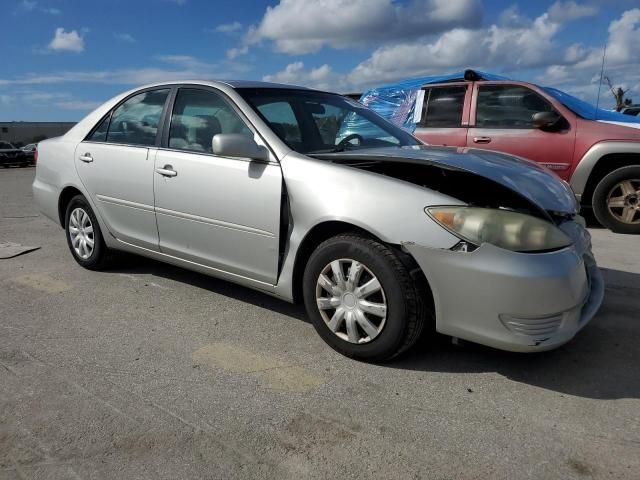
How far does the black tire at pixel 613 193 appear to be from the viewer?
6.21m

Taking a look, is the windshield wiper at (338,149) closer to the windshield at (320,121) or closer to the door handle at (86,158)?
the windshield at (320,121)

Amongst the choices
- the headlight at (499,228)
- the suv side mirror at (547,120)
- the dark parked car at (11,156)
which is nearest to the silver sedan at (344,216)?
the headlight at (499,228)

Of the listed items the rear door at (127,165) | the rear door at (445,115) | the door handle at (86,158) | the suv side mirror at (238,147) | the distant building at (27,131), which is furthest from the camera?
the distant building at (27,131)

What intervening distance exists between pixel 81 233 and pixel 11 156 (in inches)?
1159

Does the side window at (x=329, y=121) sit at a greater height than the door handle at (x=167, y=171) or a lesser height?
greater

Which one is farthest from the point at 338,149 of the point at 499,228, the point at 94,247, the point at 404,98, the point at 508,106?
the point at 404,98

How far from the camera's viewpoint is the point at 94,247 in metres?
4.64

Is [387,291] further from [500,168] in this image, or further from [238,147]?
[238,147]

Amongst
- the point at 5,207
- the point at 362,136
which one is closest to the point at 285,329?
the point at 362,136

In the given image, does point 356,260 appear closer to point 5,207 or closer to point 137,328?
point 137,328

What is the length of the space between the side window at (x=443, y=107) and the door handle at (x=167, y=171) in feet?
15.2

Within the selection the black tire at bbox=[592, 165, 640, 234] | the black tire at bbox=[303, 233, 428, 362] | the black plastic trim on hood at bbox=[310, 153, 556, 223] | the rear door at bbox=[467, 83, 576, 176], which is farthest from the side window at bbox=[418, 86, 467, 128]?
the black tire at bbox=[303, 233, 428, 362]

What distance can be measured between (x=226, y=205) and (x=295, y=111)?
86 cm

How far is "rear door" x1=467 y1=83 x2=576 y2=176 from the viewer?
655 centimetres
